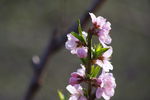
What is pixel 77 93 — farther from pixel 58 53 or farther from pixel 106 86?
pixel 58 53

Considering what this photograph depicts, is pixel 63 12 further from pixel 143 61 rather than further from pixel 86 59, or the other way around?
pixel 143 61

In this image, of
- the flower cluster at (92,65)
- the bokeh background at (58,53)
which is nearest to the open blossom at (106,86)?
the flower cluster at (92,65)

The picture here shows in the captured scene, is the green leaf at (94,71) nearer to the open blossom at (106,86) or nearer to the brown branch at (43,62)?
the open blossom at (106,86)

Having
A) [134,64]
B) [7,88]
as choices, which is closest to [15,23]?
[7,88]

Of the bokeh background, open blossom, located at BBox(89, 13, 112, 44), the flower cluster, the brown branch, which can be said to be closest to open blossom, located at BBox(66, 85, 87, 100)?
the flower cluster

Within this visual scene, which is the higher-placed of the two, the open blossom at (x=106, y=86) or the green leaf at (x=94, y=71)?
the green leaf at (x=94, y=71)

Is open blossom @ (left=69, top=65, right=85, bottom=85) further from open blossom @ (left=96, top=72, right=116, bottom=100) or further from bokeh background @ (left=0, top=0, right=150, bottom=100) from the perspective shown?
bokeh background @ (left=0, top=0, right=150, bottom=100)
